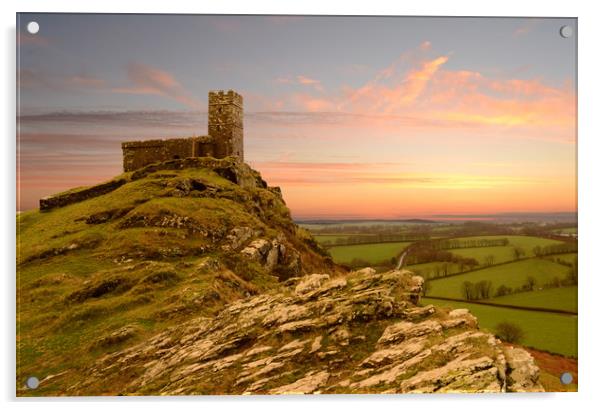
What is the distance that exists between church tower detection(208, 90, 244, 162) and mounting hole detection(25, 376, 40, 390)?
8749 millimetres

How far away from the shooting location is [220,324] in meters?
11.1

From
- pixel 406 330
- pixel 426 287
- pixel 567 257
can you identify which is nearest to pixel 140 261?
pixel 406 330

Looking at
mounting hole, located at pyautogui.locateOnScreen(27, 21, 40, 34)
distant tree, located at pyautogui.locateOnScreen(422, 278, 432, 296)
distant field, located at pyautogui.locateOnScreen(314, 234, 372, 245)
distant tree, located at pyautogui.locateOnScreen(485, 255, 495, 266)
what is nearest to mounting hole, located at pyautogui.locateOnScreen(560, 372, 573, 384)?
distant tree, located at pyautogui.locateOnScreen(485, 255, 495, 266)

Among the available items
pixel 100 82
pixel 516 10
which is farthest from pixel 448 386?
pixel 100 82

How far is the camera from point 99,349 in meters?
10.8

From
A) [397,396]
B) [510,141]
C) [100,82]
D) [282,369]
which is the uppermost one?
[100,82]

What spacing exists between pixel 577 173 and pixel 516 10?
199 inches

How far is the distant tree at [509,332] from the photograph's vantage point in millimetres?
11891

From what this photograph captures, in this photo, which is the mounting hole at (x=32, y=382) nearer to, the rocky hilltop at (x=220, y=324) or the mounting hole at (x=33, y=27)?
A: the rocky hilltop at (x=220, y=324)

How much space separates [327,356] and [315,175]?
5255mm

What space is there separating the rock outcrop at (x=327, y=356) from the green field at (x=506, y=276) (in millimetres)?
1241

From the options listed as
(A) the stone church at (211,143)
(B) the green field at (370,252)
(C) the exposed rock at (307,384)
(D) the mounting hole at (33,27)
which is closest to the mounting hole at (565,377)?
(B) the green field at (370,252)

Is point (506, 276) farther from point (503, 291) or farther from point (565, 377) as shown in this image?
point (565, 377)

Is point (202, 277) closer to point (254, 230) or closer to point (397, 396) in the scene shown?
point (254, 230)
